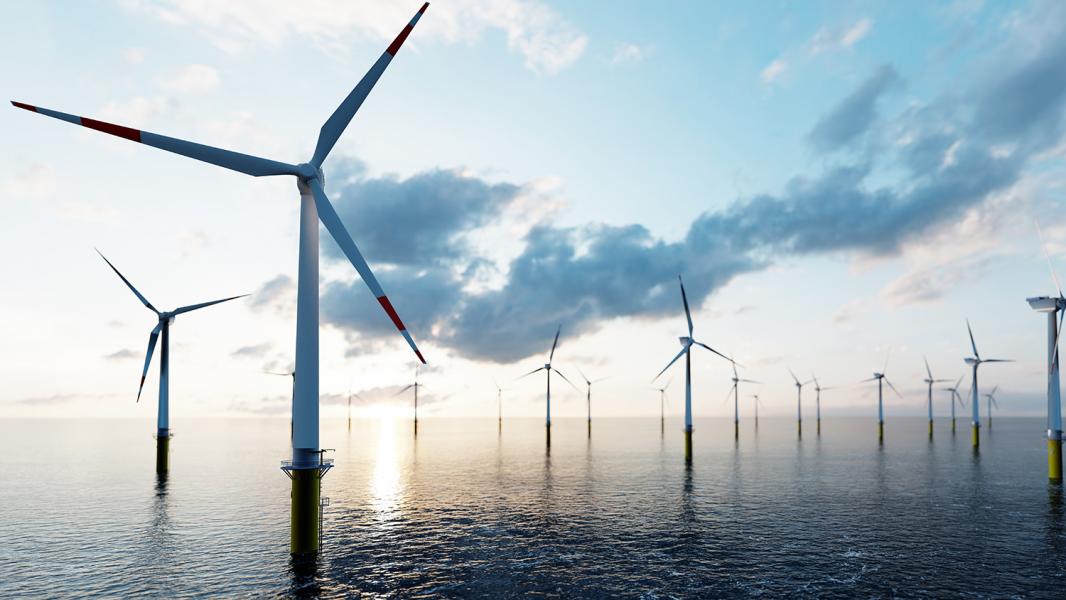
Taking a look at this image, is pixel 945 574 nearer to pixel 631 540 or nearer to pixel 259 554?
pixel 631 540

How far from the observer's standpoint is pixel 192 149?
1692 inches

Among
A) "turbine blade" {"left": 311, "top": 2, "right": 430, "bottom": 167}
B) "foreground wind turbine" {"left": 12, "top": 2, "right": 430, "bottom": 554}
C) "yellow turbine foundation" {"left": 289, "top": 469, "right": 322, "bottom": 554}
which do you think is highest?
"turbine blade" {"left": 311, "top": 2, "right": 430, "bottom": 167}

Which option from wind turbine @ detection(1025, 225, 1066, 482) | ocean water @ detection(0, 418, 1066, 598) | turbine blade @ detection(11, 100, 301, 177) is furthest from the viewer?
wind turbine @ detection(1025, 225, 1066, 482)

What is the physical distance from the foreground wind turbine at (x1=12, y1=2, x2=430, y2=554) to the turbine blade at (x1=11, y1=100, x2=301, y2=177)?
0.07m

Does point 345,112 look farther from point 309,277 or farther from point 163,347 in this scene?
point 163,347

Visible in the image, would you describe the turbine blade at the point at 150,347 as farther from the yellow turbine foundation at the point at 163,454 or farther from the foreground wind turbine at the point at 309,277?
the foreground wind turbine at the point at 309,277

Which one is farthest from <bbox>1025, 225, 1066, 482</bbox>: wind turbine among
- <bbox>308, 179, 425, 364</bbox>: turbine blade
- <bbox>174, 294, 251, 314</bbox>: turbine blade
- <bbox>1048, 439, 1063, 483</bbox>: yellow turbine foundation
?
<bbox>174, 294, 251, 314</bbox>: turbine blade

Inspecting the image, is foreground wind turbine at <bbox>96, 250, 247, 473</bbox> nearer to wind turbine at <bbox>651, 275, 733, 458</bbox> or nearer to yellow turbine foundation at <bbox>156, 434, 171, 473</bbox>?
yellow turbine foundation at <bbox>156, 434, 171, 473</bbox>

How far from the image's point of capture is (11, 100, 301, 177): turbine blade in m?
34.4

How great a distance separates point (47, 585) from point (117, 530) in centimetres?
2075

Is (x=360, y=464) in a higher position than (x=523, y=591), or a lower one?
lower

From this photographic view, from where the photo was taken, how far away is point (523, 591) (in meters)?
41.7

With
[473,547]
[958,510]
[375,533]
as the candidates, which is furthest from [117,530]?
[958,510]

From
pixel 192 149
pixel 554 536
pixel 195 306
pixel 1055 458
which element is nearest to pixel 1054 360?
pixel 1055 458
